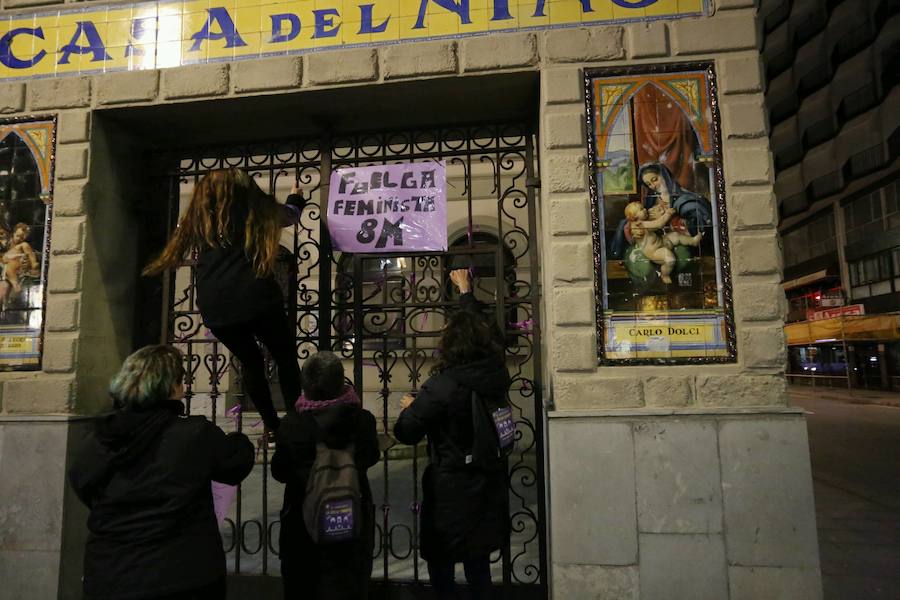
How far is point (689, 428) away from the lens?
137 inches

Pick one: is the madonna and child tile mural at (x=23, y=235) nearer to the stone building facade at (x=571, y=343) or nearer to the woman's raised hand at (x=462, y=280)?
the stone building facade at (x=571, y=343)

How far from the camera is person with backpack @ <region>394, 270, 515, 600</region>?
3.02m

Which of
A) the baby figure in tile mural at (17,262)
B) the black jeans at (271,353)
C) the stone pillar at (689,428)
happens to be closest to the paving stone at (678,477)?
the stone pillar at (689,428)

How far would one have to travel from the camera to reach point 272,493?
6910 mm

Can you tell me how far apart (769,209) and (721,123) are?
674mm

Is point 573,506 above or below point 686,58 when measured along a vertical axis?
below

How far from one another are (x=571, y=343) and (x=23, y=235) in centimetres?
429

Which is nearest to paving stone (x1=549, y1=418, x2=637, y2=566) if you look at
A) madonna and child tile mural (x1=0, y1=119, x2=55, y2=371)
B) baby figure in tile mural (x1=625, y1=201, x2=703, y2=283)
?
baby figure in tile mural (x1=625, y1=201, x2=703, y2=283)

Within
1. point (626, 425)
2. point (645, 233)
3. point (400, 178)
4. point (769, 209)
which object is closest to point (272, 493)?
point (400, 178)

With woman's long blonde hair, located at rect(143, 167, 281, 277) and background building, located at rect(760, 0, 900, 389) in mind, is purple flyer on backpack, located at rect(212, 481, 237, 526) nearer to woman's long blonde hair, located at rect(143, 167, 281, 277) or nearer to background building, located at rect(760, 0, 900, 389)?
woman's long blonde hair, located at rect(143, 167, 281, 277)

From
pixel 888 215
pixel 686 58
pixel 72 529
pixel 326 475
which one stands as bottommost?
pixel 72 529

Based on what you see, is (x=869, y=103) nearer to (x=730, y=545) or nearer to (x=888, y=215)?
(x=888, y=215)

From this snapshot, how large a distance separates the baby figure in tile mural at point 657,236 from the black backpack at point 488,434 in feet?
4.85

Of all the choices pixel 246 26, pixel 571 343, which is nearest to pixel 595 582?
pixel 571 343
